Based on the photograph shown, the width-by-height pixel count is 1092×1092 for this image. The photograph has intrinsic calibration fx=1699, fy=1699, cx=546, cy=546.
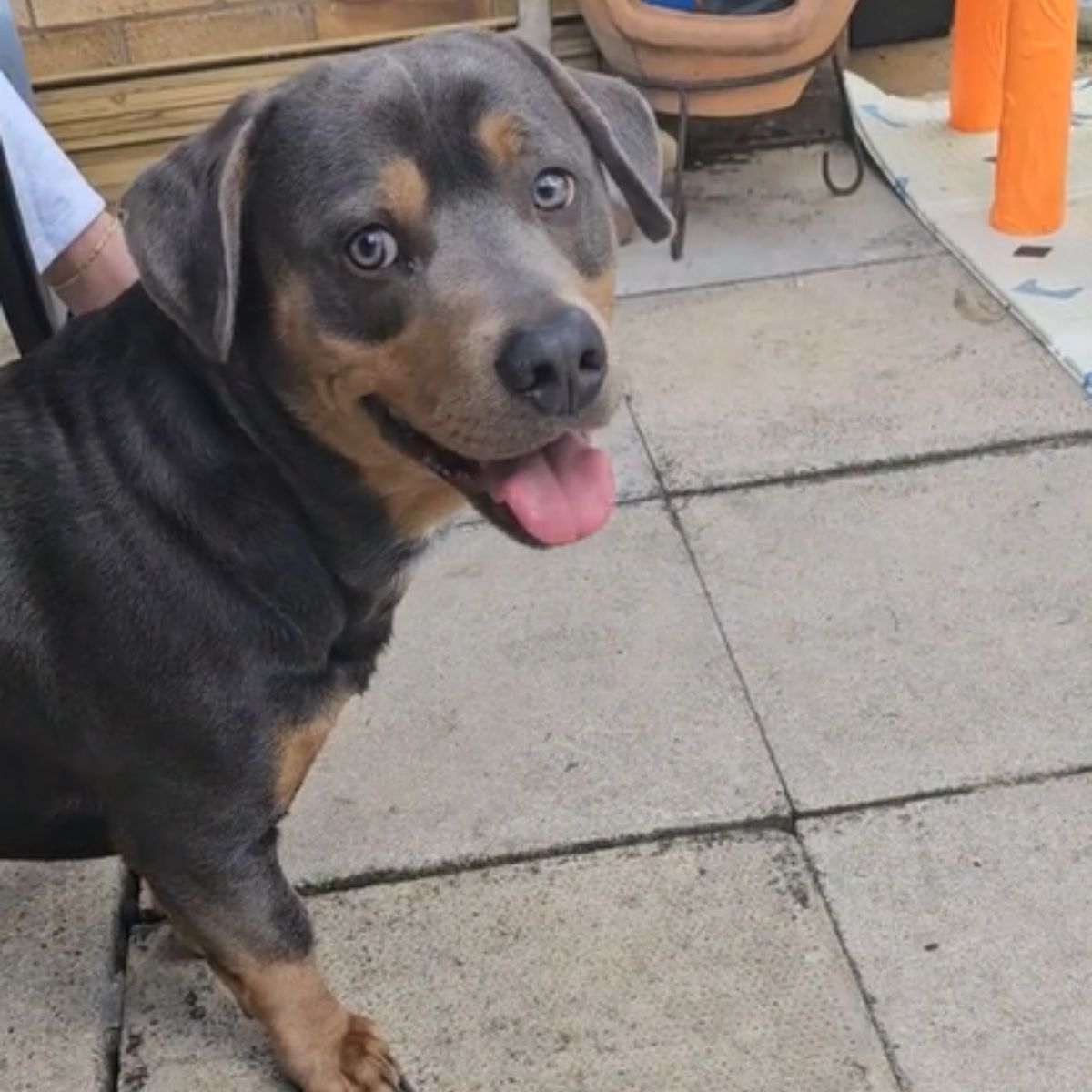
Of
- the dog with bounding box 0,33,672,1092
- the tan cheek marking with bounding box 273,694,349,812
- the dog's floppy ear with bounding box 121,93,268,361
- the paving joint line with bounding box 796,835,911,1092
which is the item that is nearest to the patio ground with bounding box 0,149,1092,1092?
the paving joint line with bounding box 796,835,911,1092

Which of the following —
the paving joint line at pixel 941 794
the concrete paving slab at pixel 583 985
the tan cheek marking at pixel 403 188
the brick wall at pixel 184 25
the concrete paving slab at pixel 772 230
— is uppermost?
the tan cheek marking at pixel 403 188

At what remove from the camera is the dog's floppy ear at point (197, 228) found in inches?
90.4

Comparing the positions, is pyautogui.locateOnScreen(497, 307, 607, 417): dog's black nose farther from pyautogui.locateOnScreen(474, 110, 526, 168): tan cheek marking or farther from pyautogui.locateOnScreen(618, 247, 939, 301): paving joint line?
pyautogui.locateOnScreen(618, 247, 939, 301): paving joint line

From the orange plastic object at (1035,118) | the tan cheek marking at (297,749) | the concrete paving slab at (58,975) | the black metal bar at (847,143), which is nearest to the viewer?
the tan cheek marking at (297,749)

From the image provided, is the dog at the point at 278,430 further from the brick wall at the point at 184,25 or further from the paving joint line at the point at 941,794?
the brick wall at the point at 184,25

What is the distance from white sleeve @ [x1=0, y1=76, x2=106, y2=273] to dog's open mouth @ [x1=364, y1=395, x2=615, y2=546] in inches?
49.9

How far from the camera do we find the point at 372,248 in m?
2.33

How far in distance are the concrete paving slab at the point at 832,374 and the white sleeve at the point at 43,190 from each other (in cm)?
164

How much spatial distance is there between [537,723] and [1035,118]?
2.77 m

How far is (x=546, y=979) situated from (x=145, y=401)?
1230 millimetres

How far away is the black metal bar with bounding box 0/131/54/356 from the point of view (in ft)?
10.3

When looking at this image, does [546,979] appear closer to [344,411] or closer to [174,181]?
[344,411]

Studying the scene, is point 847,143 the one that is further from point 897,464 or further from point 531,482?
point 531,482

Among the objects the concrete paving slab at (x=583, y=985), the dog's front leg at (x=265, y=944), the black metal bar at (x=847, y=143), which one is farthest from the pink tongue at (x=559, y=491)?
the black metal bar at (x=847, y=143)
